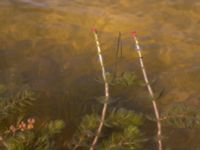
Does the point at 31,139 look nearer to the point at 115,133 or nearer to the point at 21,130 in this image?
the point at 21,130

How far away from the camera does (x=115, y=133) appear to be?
9.51ft

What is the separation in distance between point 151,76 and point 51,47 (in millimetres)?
1211

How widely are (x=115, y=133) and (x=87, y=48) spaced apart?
1.57 meters

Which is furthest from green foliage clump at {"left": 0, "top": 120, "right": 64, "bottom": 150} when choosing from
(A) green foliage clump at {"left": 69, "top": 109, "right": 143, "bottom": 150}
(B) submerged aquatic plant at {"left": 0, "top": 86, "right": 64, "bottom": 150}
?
(A) green foliage clump at {"left": 69, "top": 109, "right": 143, "bottom": 150}

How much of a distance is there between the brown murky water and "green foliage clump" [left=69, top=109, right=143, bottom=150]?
0.39m

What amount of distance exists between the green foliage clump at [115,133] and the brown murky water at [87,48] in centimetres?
39

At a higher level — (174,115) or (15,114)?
(174,115)

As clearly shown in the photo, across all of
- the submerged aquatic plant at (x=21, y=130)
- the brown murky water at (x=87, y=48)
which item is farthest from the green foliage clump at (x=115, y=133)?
the brown murky water at (x=87, y=48)

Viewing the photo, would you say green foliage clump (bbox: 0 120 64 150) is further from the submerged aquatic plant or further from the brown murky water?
the brown murky water

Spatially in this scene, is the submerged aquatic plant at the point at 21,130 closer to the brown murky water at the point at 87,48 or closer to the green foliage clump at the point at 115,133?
the green foliage clump at the point at 115,133

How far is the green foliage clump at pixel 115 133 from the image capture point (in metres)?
2.79

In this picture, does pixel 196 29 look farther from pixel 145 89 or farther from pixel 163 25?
pixel 145 89

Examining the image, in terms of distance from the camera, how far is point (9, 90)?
11.5ft

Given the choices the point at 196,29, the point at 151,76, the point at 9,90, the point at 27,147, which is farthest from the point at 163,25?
the point at 27,147
